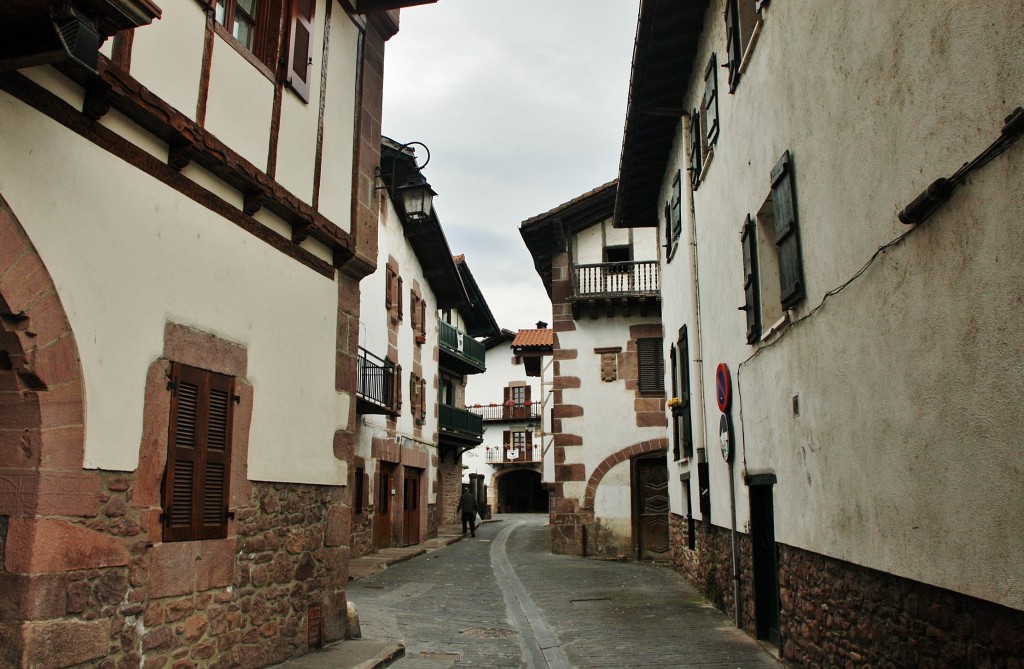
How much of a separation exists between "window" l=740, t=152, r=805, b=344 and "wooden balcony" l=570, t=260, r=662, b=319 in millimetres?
10876

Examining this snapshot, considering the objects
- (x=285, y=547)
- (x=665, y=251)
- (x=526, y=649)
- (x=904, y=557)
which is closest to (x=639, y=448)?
(x=665, y=251)

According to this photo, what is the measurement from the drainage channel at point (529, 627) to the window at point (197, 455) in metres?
3.16

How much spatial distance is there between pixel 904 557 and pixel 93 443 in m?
4.68

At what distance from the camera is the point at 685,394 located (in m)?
14.0

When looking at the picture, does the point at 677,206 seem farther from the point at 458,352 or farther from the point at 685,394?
the point at 458,352

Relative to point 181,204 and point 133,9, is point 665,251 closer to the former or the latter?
point 181,204

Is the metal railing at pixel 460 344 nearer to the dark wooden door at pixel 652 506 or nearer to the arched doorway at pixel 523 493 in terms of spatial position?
the dark wooden door at pixel 652 506

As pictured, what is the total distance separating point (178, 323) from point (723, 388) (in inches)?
248

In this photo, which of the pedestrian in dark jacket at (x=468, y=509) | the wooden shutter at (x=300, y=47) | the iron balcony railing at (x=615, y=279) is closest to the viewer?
the wooden shutter at (x=300, y=47)

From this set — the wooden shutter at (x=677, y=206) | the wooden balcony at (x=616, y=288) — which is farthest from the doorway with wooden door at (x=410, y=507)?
the wooden shutter at (x=677, y=206)

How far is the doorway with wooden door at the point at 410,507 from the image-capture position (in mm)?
21469

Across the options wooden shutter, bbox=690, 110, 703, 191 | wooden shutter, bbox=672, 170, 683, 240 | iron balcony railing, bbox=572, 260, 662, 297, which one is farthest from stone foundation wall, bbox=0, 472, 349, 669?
iron balcony railing, bbox=572, 260, 662, 297

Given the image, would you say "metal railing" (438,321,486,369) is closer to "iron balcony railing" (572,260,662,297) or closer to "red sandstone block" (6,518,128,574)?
"iron balcony railing" (572,260,662,297)

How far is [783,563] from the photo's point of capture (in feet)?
25.0
